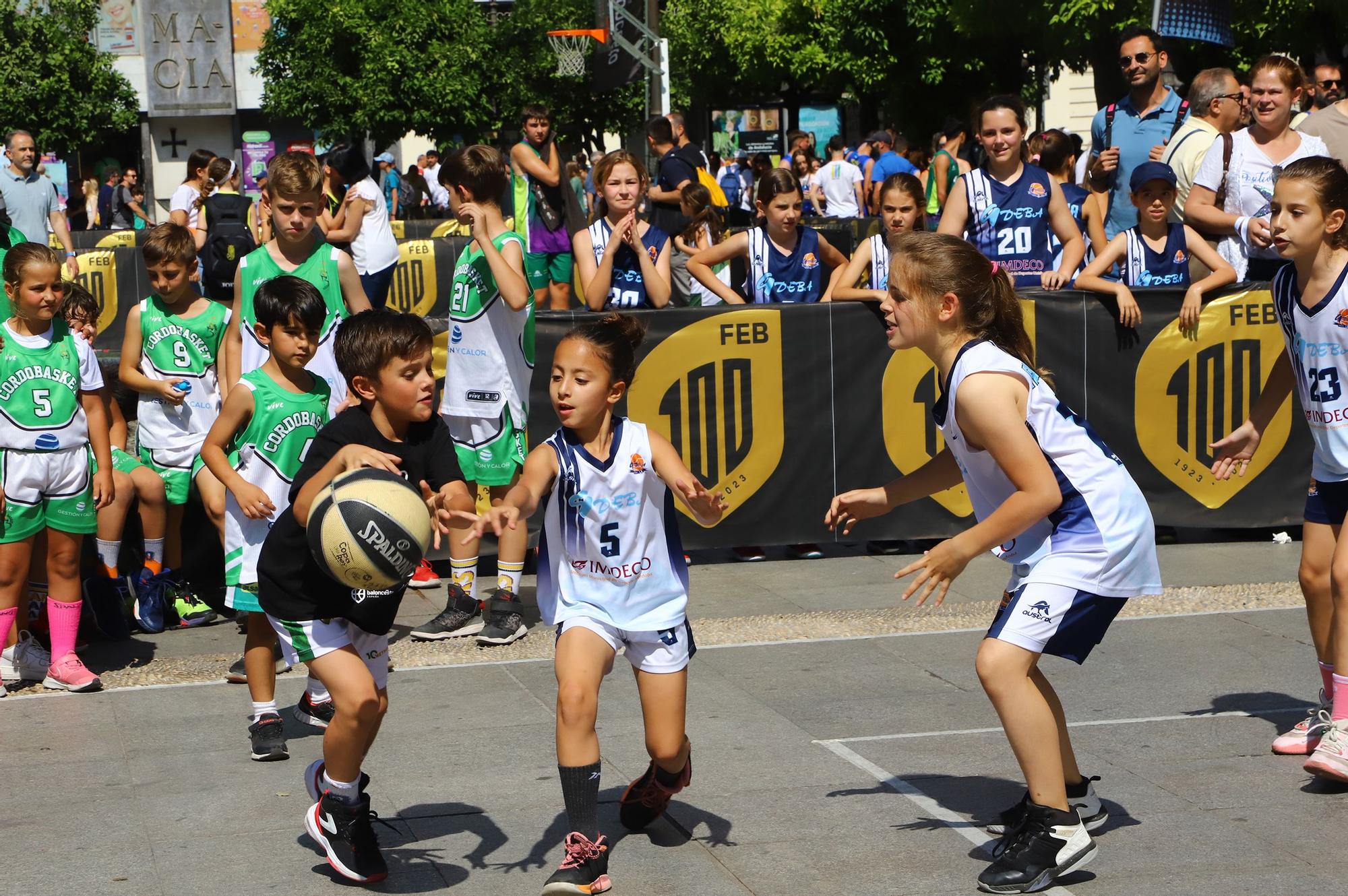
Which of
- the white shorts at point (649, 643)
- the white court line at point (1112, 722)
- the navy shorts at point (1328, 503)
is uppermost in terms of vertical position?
the navy shorts at point (1328, 503)

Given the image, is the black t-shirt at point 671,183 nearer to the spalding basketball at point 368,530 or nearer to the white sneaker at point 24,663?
the white sneaker at point 24,663

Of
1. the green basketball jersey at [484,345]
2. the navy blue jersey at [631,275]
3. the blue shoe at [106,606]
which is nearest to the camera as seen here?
the blue shoe at [106,606]

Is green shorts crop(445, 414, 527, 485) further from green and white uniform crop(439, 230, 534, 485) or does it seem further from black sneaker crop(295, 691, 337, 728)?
black sneaker crop(295, 691, 337, 728)

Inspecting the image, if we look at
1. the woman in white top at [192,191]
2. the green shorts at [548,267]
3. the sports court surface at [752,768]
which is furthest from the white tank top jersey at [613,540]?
the woman in white top at [192,191]

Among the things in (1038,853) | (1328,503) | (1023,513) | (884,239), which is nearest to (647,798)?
(1038,853)

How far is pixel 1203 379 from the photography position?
9.02 m

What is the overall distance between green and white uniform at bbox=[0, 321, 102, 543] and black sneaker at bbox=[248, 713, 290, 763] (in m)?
1.71

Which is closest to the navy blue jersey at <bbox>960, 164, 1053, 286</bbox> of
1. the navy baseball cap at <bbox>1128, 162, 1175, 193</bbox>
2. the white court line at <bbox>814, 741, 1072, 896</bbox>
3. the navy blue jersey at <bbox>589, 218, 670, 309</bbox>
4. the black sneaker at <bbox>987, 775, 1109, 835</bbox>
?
the navy baseball cap at <bbox>1128, 162, 1175, 193</bbox>

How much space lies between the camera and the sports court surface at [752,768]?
183 inches

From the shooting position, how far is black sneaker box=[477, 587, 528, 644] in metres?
7.44

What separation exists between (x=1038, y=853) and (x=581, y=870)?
1242 mm

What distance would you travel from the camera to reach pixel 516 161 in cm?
1055

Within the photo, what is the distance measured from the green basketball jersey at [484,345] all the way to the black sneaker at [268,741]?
7.81ft

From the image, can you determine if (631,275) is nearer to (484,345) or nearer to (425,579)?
(484,345)
